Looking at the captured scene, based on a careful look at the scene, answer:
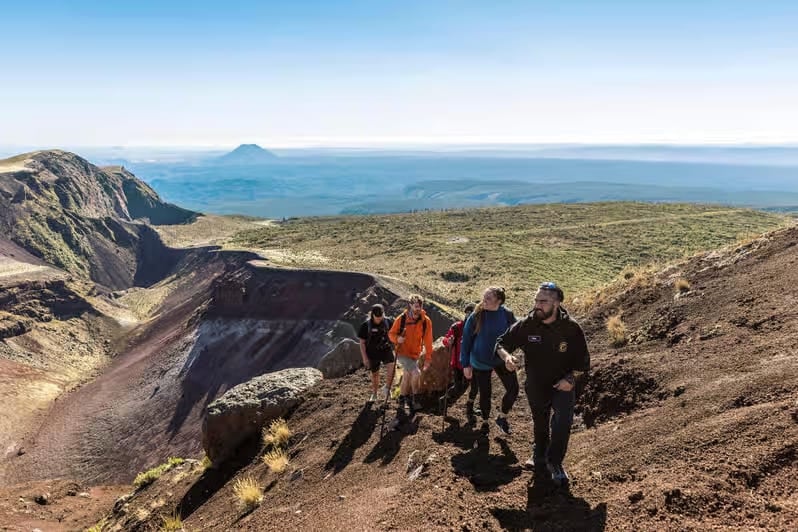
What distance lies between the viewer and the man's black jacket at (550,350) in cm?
532

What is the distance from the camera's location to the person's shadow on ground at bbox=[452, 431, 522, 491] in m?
6.12

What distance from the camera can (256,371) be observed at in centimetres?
2928

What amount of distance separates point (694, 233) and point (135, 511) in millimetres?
49175

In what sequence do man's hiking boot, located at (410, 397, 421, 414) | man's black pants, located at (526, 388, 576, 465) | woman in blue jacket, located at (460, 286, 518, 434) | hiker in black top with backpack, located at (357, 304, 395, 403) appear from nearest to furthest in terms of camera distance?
man's black pants, located at (526, 388, 576, 465), woman in blue jacket, located at (460, 286, 518, 434), man's hiking boot, located at (410, 397, 421, 414), hiker in black top with backpack, located at (357, 304, 395, 403)

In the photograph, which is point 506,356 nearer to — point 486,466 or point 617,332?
point 486,466

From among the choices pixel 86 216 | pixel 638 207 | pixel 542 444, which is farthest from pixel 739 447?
pixel 86 216

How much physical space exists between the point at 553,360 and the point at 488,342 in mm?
1884

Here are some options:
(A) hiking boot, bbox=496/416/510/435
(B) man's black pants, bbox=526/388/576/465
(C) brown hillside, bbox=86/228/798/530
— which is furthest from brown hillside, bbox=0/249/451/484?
(B) man's black pants, bbox=526/388/576/465

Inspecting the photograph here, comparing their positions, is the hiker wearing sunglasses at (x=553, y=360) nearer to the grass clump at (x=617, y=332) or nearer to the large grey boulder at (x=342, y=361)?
the grass clump at (x=617, y=332)

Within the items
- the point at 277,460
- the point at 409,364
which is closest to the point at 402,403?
the point at 409,364

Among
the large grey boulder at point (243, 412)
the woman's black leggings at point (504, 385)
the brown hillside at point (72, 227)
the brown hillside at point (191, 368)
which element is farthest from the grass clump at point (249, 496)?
the brown hillside at point (72, 227)

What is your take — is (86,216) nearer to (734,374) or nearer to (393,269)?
(393,269)

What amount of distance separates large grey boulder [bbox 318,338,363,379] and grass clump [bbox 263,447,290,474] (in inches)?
143

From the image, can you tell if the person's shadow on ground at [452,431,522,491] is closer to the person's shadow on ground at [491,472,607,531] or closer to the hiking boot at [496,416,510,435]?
the hiking boot at [496,416,510,435]
